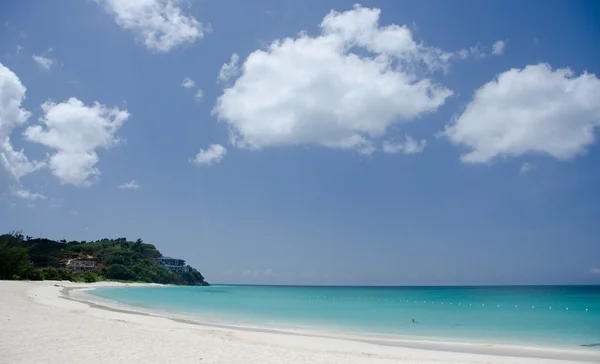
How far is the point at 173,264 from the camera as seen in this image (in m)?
142

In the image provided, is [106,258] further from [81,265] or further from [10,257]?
[10,257]

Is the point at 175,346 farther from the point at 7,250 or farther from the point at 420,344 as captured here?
the point at 7,250

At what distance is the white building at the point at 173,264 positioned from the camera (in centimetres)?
13461

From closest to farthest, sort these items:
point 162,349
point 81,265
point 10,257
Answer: point 162,349 < point 10,257 < point 81,265

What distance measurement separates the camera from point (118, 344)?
1093 cm

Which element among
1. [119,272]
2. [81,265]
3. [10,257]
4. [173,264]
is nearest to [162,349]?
[10,257]

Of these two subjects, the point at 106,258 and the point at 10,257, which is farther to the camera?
the point at 106,258

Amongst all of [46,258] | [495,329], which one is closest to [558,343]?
[495,329]

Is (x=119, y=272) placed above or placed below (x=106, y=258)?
below

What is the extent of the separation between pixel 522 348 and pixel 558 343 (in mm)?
3612

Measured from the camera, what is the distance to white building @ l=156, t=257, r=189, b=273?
13461cm

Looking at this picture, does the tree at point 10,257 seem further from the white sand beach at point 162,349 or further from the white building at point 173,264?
the white building at point 173,264

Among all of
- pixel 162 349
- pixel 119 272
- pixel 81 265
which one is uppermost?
pixel 162 349

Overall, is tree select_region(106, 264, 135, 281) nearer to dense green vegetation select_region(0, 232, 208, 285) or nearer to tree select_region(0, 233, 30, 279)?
dense green vegetation select_region(0, 232, 208, 285)
